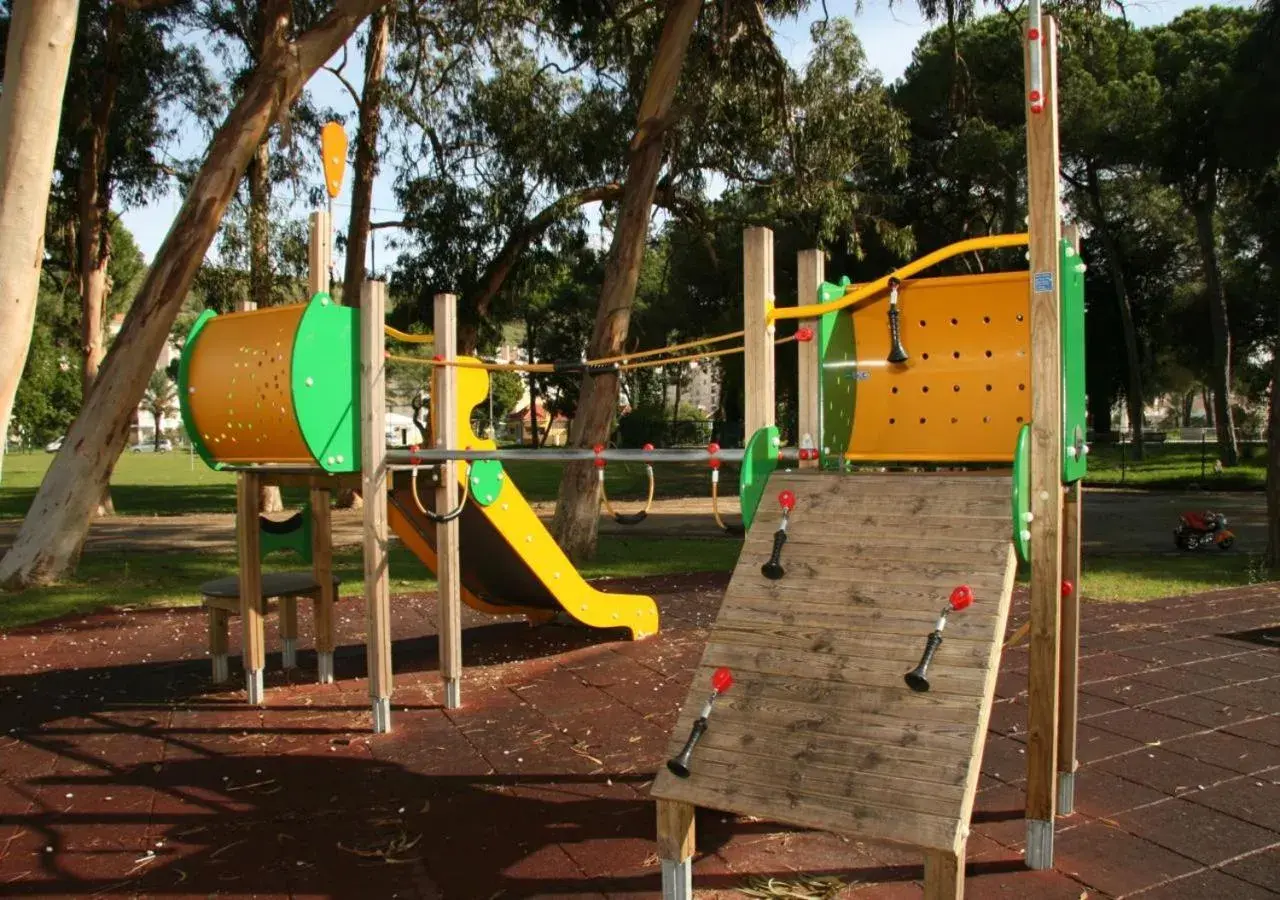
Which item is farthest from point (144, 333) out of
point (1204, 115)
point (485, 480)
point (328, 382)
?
point (1204, 115)

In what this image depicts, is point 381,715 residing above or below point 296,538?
below

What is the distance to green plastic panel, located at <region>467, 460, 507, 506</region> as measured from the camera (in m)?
5.76

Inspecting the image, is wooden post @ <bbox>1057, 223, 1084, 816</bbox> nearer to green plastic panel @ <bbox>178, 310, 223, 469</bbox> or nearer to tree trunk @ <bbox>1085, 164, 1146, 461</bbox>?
green plastic panel @ <bbox>178, 310, 223, 469</bbox>

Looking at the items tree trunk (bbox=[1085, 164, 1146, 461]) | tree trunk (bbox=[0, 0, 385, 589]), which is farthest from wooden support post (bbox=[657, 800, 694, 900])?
tree trunk (bbox=[1085, 164, 1146, 461])

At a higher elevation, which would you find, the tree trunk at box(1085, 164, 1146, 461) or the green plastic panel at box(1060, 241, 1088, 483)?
the tree trunk at box(1085, 164, 1146, 461)

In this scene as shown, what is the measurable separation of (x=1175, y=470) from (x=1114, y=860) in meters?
28.6

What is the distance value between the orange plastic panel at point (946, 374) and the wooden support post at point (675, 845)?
1796 millimetres

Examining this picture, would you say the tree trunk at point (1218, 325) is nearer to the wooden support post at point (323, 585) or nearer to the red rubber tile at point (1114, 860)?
the wooden support post at point (323, 585)

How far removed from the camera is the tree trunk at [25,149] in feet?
13.2

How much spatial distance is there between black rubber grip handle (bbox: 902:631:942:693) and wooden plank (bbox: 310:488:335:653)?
161 inches

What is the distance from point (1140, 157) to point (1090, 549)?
20.0m

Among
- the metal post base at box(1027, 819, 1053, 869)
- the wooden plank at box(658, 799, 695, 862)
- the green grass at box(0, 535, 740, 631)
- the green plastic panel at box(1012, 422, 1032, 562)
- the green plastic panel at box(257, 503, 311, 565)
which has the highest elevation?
the green plastic panel at box(1012, 422, 1032, 562)

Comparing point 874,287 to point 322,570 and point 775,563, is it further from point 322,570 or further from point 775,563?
point 322,570

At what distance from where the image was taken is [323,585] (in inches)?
240
